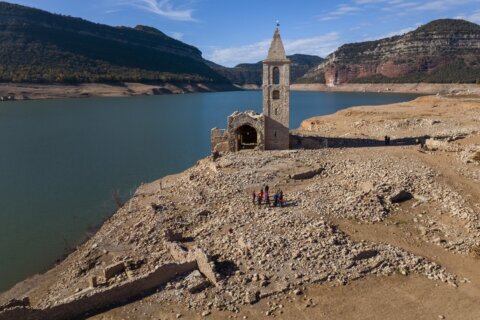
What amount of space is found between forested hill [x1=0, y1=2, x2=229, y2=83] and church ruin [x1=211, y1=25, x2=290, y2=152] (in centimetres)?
11061

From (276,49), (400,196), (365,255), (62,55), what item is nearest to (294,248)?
(365,255)

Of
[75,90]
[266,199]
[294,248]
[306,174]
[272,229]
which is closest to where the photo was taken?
[294,248]

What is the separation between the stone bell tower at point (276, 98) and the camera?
31766 mm

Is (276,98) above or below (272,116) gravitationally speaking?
above

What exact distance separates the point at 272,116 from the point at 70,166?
2279 cm

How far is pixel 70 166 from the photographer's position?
41906 mm

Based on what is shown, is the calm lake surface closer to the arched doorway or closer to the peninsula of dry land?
the peninsula of dry land

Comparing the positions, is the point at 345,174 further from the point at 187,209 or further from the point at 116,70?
the point at 116,70

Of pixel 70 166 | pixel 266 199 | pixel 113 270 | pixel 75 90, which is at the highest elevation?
pixel 75 90

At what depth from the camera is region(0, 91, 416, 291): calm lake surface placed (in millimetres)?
24516

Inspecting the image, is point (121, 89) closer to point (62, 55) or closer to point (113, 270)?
point (62, 55)

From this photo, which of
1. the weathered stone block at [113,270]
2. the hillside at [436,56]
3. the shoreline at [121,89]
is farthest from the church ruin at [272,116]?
the hillside at [436,56]

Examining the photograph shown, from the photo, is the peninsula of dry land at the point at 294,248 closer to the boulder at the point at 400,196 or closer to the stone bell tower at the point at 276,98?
the boulder at the point at 400,196

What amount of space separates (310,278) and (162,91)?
477 feet
